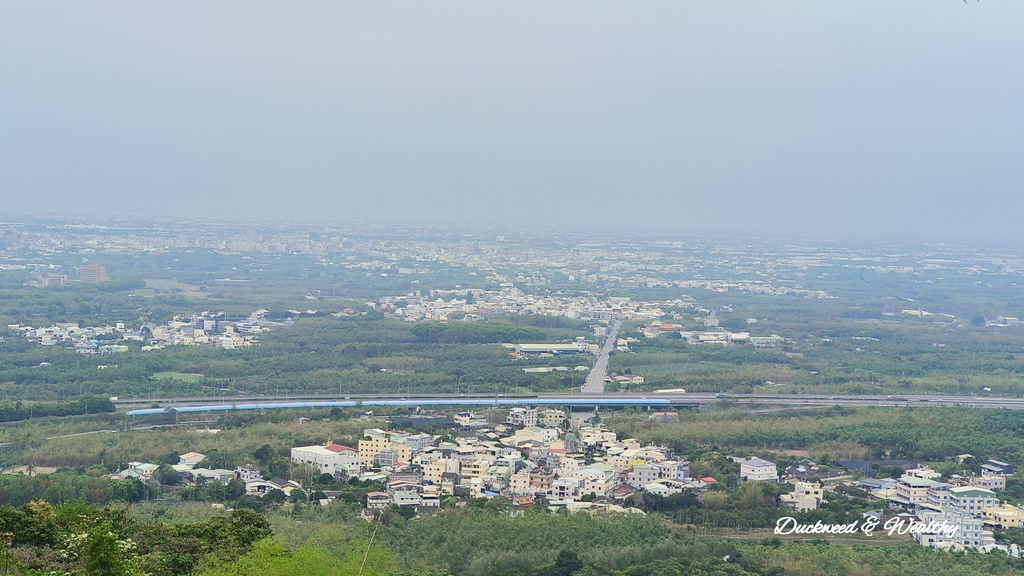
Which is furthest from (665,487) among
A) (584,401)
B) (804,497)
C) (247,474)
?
(584,401)

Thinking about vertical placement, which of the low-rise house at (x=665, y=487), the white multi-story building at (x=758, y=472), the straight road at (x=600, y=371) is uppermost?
A: the white multi-story building at (x=758, y=472)

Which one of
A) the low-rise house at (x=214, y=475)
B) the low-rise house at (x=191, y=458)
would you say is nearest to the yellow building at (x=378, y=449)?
the low-rise house at (x=214, y=475)

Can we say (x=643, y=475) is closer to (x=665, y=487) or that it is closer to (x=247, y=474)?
(x=665, y=487)

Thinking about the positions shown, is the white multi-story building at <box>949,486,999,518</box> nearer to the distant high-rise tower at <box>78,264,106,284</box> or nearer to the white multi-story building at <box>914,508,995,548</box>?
the white multi-story building at <box>914,508,995,548</box>

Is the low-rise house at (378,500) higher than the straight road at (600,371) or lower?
higher

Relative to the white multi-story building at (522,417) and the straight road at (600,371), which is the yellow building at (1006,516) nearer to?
the white multi-story building at (522,417)

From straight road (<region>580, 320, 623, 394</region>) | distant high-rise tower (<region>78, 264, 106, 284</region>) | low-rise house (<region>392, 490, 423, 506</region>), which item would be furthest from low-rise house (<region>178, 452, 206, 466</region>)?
distant high-rise tower (<region>78, 264, 106, 284</region>)
